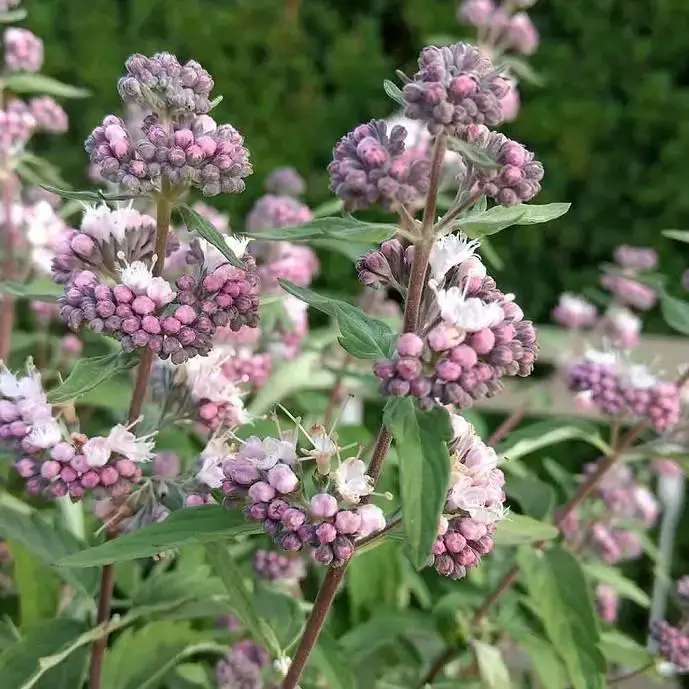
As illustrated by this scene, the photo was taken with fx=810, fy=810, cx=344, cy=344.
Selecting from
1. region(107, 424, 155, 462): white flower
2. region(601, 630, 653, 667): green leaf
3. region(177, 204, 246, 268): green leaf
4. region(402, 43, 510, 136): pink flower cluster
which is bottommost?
region(601, 630, 653, 667): green leaf

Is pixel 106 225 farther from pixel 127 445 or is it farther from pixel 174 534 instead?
pixel 174 534

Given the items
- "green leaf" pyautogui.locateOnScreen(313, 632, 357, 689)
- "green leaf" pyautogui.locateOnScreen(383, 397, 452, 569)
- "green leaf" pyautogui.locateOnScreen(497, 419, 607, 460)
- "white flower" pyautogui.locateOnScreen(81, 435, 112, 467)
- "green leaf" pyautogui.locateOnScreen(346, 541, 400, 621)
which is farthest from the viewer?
"green leaf" pyautogui.locateOnScreen(346, 541, 400, 621)

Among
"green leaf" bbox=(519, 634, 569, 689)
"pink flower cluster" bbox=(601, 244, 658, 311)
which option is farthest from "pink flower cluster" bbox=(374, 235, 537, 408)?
"pink flower cluster" bbox=(601, 244, 658, 311)

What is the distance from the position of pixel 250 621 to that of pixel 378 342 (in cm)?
34

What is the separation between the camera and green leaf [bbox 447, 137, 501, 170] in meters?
0.62

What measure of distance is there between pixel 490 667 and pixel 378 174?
88 centimetres

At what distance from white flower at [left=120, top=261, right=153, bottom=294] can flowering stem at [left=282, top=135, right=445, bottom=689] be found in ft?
0.86

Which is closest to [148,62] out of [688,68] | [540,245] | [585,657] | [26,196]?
[585,657]

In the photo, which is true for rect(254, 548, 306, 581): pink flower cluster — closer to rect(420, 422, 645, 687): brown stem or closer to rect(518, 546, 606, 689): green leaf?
rect(420, 422, 645, 687): brown stem

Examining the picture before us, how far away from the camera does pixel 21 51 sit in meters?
1.55

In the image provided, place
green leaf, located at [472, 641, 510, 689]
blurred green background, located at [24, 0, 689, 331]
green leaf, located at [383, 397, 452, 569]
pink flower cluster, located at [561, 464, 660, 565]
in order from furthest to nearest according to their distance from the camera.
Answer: blurred green background, located at [24, 0, 689, 331]
pink flower cluster, located at [561, 464, 660, 565]
green leaf, located at [472, 641, 510, 689]
green leaf, located at [383, 397, 452, 569]

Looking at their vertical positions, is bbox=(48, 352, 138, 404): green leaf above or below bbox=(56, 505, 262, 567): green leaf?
above

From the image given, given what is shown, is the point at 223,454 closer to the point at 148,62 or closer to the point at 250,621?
the point at 250,621

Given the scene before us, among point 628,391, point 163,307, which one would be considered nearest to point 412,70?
point 628,391
